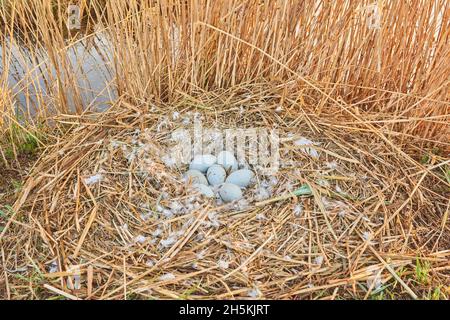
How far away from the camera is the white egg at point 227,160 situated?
1521 millimetres

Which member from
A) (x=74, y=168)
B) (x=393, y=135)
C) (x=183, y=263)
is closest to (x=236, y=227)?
(x=183, y=263)

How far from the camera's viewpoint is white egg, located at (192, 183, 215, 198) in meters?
1.41

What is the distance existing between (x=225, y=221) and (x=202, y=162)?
0.24 m

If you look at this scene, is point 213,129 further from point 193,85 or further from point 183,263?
point 183,263

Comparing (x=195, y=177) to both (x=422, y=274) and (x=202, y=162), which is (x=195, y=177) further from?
(x=422, y=274)

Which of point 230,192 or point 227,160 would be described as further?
point 227,160

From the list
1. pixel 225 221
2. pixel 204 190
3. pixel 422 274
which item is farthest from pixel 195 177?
pixel 422 274

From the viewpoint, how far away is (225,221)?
133 centimetres

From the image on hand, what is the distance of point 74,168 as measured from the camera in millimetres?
1466

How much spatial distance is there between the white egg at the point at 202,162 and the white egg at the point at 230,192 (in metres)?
0.12

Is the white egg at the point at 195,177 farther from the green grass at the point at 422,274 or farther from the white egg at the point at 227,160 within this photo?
the green grass at the point at 422,274
